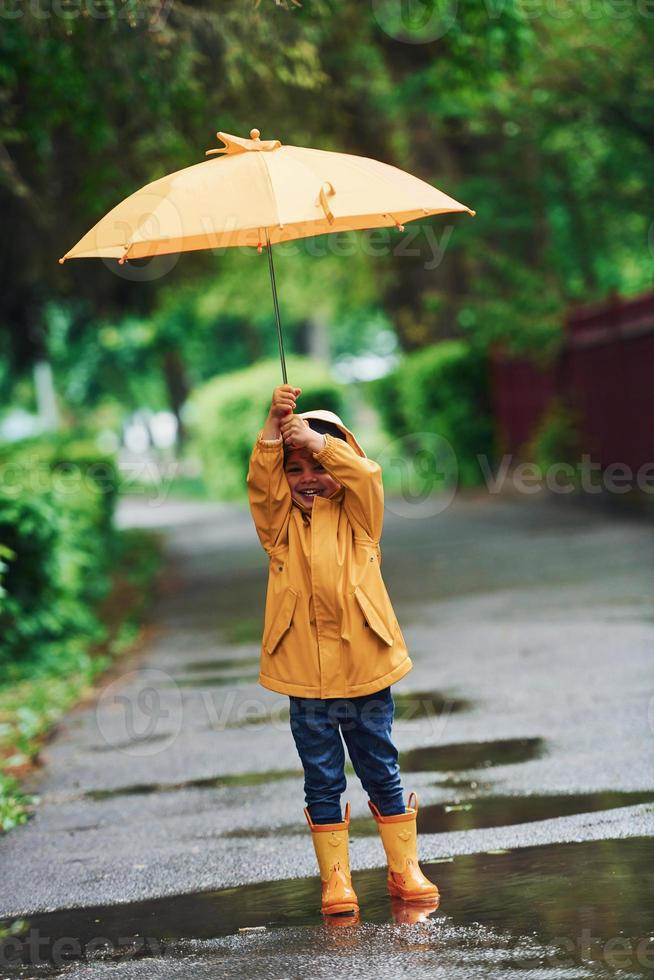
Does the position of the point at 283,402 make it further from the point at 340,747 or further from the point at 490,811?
the point at 490,811

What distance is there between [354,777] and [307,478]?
2231mm

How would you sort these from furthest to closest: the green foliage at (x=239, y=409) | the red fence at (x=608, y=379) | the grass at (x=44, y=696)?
the green foliage at (x=239, y=409) → the red fence at (x=608, y=379) → the grass at (x=44, y=696)

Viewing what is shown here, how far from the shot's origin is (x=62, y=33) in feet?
34.1

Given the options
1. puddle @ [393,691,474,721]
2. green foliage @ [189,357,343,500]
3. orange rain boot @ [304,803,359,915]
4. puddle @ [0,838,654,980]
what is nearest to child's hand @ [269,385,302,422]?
orange rain boot @ [304,803,359,915]

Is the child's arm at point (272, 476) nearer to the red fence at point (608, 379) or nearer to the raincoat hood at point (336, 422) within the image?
the raincoat hood at point (336, 422)

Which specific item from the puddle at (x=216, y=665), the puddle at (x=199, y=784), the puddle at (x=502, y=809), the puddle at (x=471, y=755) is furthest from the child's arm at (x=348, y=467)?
the puddle at (x=216, y=665)

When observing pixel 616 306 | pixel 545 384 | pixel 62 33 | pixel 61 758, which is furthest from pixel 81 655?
pixel 545 384

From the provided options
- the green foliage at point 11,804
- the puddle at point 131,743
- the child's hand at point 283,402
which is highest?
the child's hand at point 283,402

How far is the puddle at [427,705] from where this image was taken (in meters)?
7.65

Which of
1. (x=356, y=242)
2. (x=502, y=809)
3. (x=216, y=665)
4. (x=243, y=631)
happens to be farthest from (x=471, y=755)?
(x=356, y=242)

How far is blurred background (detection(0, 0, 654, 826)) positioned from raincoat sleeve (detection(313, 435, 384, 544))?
250 centimetres

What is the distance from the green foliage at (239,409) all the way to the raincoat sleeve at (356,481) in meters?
22.3

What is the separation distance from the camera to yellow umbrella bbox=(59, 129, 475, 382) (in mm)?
4738

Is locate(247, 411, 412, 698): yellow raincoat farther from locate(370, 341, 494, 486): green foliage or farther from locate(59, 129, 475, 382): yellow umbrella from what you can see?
locate(370, 341, 494, 486): green foliage
